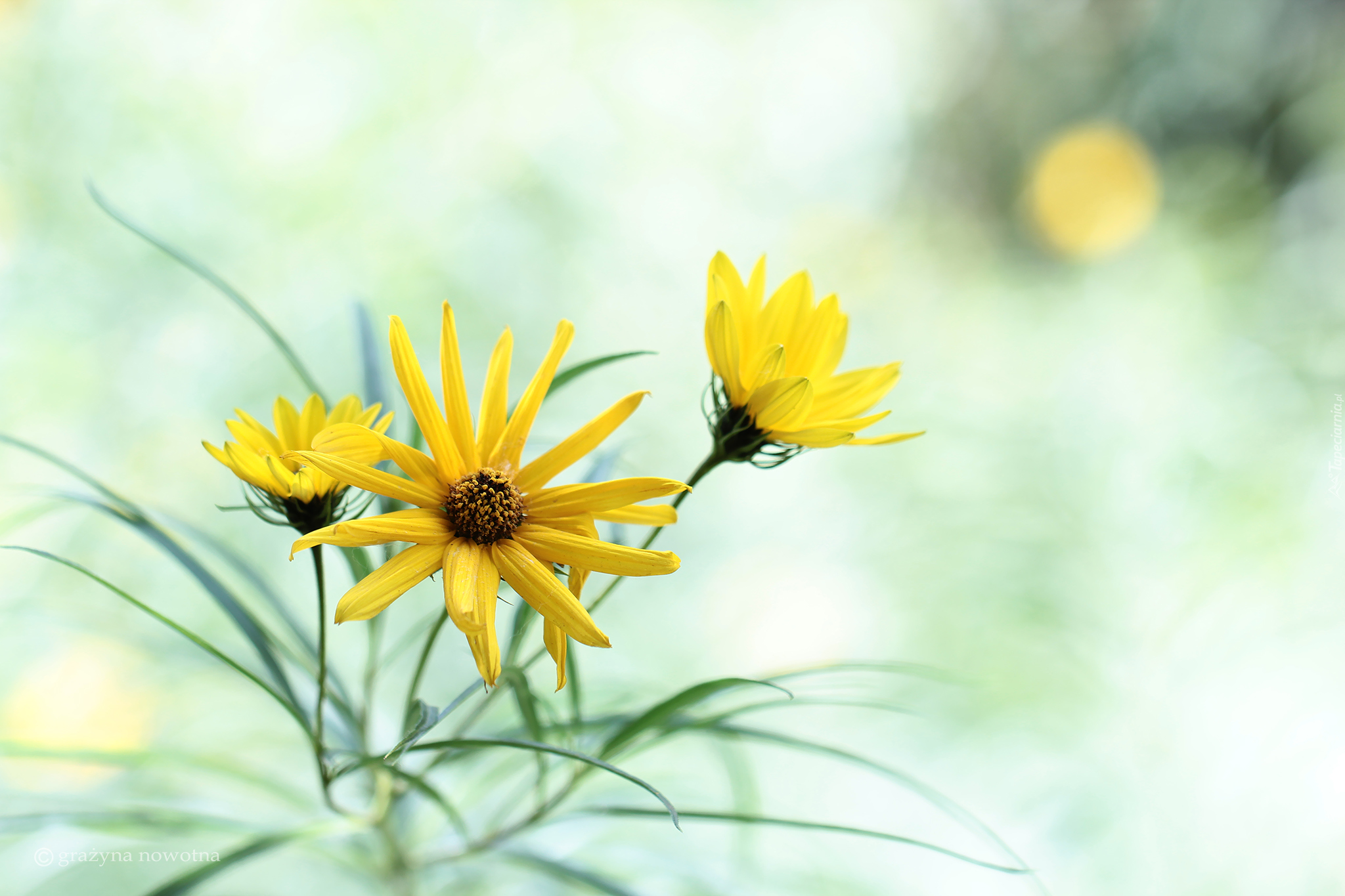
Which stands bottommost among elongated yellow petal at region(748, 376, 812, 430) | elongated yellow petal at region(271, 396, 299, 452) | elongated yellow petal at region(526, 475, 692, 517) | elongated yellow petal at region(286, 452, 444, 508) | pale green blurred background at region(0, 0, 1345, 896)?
elongated yellow petal at region(286, 452, 444, 508)

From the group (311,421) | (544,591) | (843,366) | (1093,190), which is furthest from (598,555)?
(1093,190)

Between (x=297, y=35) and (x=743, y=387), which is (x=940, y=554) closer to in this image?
(x=743, y=387)

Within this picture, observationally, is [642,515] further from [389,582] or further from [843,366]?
[843,366]

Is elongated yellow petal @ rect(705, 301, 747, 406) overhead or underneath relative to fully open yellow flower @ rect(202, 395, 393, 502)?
overhead
